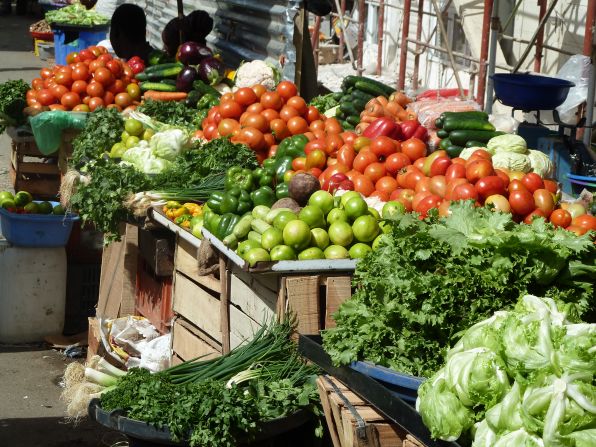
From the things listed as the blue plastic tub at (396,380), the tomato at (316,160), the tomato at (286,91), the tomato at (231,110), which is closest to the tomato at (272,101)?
the tomato at (286,91)

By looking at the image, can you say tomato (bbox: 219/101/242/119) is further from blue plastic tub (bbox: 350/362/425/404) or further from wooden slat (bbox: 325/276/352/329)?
blue plastic tub (bbox: 350/362/425/404)

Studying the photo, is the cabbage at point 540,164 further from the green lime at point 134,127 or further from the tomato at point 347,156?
the green lime at point 134,127

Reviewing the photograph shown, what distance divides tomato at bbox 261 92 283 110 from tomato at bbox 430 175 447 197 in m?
2.38

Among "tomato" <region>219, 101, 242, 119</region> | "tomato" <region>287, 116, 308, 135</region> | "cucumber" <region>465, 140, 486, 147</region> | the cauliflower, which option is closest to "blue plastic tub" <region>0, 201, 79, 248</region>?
"tomato" <region>219, 101, 242, 119</region>

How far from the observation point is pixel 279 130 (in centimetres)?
714

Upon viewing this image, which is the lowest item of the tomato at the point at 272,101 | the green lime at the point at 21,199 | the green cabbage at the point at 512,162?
the green lime at the point at 21,199

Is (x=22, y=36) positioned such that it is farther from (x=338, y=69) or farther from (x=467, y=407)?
(x=467, y=407)

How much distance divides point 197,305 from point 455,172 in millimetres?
1793

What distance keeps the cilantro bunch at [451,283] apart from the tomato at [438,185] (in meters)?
1.17

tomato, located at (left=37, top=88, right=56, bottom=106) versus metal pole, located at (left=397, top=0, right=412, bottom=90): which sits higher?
metal pole, located at (left=397, top=0, right=412, bottom=90)

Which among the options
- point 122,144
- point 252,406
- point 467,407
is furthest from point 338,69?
point 467,407

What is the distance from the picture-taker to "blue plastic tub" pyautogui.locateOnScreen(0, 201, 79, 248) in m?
7.50

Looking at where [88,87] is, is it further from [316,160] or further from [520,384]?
[520,384]

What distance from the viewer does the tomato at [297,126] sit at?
7.15m
